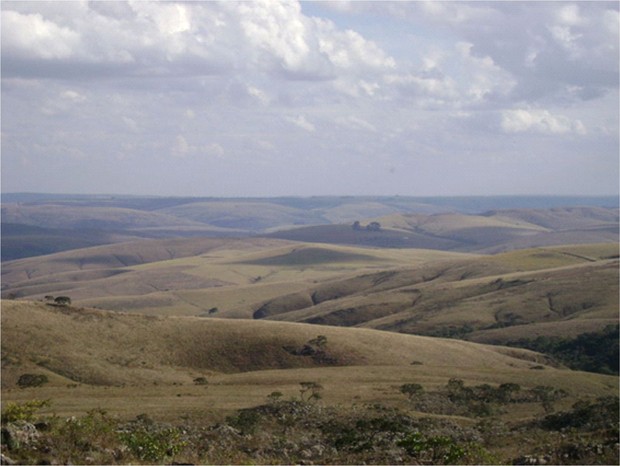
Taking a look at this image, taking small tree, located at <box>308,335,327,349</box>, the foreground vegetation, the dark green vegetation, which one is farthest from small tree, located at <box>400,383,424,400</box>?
small tree, located at <box>308,335,327,349</box>

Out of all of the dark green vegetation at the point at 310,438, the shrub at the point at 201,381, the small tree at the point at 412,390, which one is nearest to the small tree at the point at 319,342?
the shrub at the point at 201,381

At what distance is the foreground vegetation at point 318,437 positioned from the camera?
19531 millimetres

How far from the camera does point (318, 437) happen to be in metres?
33.1

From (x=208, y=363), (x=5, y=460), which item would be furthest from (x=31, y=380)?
(x=5, y=460)

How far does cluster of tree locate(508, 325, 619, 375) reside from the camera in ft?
287

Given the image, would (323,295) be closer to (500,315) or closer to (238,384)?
(500,315)

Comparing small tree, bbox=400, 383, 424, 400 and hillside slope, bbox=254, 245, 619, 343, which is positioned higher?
small tree, bbox=400, 383, 424, 400

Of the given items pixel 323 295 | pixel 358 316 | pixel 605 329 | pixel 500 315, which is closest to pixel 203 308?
pixel 323 295

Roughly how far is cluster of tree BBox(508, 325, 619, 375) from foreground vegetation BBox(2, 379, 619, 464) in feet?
135

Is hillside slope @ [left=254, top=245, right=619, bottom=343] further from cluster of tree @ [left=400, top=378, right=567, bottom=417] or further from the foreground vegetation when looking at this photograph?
the foreground vegetation

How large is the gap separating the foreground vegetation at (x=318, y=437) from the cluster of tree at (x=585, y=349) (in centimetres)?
4104

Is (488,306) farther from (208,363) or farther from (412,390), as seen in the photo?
(412,390)

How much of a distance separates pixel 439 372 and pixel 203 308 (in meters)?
136

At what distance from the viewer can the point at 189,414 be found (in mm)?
38344
